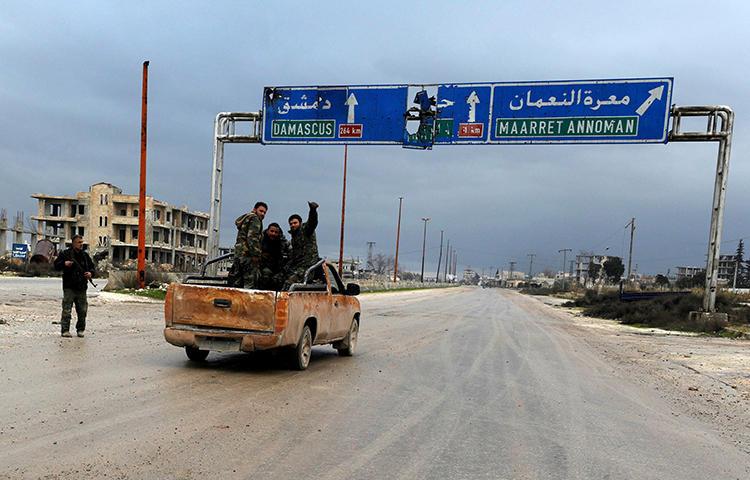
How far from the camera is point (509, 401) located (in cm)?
753

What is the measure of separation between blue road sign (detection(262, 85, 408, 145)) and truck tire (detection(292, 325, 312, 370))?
13.1 metres

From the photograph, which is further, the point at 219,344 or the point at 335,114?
the point at 335,114

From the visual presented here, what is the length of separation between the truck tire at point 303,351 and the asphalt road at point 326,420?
292 millimetres

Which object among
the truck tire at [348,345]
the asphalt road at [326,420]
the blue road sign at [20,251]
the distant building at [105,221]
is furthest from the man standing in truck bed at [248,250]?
the distant building at [105,221]

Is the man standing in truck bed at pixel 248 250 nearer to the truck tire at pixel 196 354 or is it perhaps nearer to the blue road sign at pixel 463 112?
the truck tire at pixel 196 354

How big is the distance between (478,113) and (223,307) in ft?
47.2

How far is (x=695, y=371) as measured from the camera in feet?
38.1

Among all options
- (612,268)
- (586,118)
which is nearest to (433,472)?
(586,118)

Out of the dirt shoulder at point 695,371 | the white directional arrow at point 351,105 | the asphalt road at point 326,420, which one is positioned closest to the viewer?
the asphalt road at point 326,420

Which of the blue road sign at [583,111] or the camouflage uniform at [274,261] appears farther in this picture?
the blue road sign at [583,111]

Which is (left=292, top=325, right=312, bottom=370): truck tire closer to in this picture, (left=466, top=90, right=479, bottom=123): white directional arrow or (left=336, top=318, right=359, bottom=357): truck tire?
(left=336, top=318, right=359, bottom=357): truck tire

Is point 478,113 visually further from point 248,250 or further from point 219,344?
point 219,344

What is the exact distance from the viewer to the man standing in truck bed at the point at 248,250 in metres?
8.84

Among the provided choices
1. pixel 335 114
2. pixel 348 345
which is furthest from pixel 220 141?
pixel 348 345
